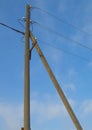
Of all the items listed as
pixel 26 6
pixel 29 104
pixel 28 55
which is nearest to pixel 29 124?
pixel 29 104

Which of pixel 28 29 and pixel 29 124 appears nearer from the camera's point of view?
pixel 29 124

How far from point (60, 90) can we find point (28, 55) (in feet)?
8.68

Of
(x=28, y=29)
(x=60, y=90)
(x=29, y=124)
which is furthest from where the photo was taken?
(x=28, y=29)

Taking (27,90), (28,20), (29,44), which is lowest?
(27,90)

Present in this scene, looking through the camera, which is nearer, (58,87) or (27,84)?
(27,84)

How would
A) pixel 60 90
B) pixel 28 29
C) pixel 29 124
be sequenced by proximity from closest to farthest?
pixel 29 124 < pixel 60 90 < pixel 28 29

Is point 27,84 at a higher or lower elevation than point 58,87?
lower

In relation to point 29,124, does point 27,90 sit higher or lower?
higher

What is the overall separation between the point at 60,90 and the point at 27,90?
1.92 m

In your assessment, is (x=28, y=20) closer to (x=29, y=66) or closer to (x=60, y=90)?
(x=29, y=66)

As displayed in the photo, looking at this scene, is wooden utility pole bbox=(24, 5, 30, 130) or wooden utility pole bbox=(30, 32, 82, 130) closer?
wooden utility pole bbox=(24, 5, 30, 130)

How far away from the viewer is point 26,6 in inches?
874

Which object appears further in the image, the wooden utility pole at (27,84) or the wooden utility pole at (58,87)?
the wooden utility pole at (58,87)

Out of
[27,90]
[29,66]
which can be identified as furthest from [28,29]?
[27,90]
